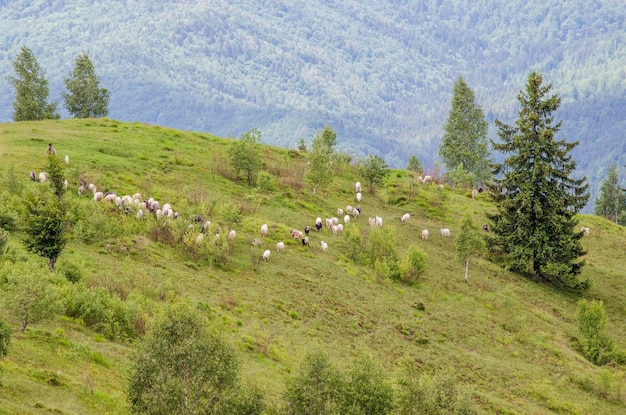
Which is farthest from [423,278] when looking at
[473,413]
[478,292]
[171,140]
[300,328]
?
[171,140]

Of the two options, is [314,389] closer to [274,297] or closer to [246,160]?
[274,297]

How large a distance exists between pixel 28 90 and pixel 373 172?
4881 centimetres

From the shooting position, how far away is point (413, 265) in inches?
2149

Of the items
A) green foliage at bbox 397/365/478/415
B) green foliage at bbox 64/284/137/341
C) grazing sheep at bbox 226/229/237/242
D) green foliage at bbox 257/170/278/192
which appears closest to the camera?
green foliage at bbox 397/365/478/415

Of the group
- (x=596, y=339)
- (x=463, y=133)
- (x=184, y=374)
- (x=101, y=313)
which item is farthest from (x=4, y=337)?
(x=463, y=133)

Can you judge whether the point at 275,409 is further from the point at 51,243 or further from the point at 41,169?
the point at 41,169

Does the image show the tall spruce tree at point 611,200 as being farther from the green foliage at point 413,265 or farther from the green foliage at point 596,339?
the green foliage at point 413,265

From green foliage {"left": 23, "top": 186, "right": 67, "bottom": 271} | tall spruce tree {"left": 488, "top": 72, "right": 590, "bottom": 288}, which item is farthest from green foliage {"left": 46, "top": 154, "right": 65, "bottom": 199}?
tall spruce tree {"left": 488, "top": 72, "right": 590, "bottom": 288}

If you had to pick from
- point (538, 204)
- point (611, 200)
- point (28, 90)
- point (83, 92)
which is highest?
point (611, 200)

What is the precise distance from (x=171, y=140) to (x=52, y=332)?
163ft

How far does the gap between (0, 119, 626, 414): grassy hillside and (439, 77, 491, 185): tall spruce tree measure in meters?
35.2

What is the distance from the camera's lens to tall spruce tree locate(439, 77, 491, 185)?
106 m

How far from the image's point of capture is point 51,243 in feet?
116

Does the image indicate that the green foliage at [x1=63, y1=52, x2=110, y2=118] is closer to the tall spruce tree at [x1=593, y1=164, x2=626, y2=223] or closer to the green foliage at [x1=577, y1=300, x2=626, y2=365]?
the green foliage at [x1=577, y1=300, x2=626, y2=365]
